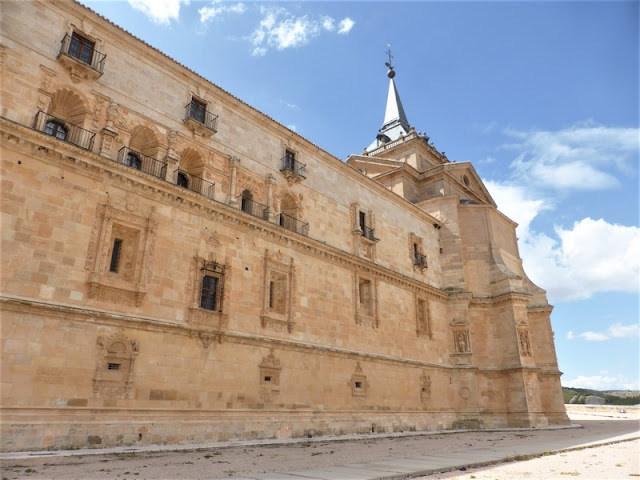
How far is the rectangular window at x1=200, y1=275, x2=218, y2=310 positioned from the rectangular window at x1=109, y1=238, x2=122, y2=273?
9.53 ft

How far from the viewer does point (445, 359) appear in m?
26.1

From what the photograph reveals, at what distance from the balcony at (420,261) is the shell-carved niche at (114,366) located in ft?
57.5

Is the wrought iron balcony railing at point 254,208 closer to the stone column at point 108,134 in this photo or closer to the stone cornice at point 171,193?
the stone cornice at point 171,193

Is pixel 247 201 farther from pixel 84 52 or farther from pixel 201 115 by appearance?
pixel 84 52

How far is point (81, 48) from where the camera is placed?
14.5 meters

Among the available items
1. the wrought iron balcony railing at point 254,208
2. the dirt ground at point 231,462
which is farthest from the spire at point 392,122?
the dirt ground at point 231,462

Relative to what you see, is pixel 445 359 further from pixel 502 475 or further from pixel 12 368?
pixel 12 368

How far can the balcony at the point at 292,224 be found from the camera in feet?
65.1

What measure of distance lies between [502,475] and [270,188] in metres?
13.9

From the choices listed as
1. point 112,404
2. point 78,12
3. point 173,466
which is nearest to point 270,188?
point 78,12

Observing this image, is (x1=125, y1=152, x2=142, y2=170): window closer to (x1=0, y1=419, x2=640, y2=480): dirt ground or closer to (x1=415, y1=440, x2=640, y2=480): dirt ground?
(x1=0, y1=419, x2=640, y2=480): dirt ground

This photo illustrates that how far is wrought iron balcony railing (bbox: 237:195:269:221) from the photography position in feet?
60.2

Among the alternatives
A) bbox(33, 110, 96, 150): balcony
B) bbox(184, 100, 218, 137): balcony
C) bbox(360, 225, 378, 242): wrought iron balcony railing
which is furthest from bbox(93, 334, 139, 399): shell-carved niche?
bbox(360, 225, 378, 242): wrought iron balcony railing

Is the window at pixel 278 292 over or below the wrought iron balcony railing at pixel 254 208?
below
